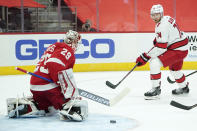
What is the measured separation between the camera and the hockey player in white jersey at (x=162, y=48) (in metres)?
3.79

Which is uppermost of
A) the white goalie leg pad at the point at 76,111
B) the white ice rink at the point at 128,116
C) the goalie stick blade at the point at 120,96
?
the white goalie leg pad at the point at 76,111

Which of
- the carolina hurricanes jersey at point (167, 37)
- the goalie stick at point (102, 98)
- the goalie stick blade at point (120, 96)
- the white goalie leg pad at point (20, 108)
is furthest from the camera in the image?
the carolina hurricanes jersey at point (167, 37)

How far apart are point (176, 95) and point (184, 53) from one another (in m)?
0.45

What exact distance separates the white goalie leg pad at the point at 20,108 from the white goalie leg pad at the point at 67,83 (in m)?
0.30

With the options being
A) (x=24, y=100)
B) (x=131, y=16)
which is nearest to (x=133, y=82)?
(x=24, y=100)

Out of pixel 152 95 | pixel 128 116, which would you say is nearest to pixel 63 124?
pixel 128 116

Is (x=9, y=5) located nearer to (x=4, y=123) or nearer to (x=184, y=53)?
(x=184, y=53)

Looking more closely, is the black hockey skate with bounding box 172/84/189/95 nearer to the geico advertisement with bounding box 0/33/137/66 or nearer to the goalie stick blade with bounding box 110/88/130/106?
the goalie stick blade with bounding box 110/88/130/106

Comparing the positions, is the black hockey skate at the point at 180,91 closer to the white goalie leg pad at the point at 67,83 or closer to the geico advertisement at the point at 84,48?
the white goalie leg pad at the point at 67,83

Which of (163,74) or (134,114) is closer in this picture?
(134,114)

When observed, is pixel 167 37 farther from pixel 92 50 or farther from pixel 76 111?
pixel 92 50

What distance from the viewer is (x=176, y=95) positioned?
13.4 feet

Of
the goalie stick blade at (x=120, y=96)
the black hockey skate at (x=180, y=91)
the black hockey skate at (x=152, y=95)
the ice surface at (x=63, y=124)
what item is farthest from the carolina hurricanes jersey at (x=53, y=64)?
the black hockey skate at (x=180, y=91)

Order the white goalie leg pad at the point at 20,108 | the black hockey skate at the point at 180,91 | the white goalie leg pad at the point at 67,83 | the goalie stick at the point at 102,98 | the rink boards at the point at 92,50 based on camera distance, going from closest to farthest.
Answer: the white goalie leg pad at the point at 67,83
the white goalie leg pad at the point at 20,108
the goalie stick at the point at 102,98
the black hockey skate at the point at 180,91
the rink boards at the point at 92,50
